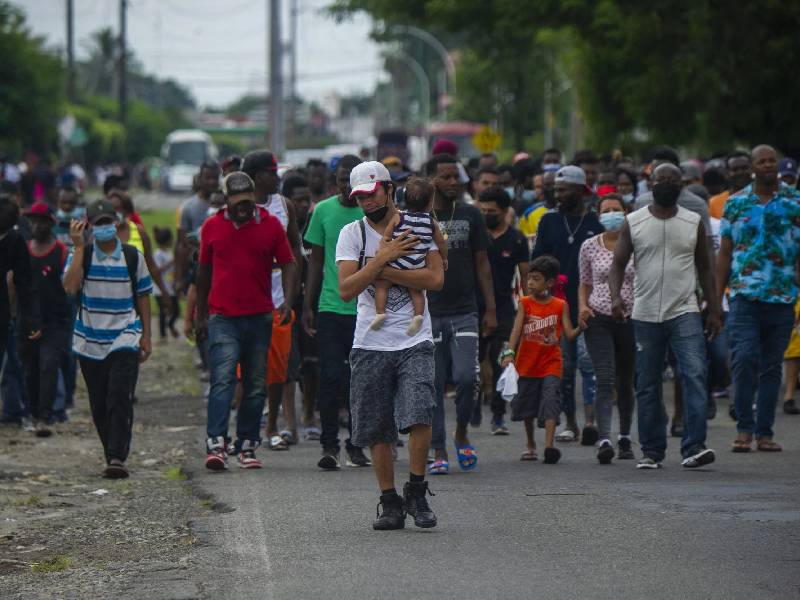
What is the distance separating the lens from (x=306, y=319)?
37.4ft

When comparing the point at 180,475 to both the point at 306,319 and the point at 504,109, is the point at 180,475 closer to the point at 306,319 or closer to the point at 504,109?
the point at 306,319

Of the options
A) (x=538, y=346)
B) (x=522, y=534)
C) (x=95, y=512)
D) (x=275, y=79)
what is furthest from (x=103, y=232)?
(x=275, y=79)

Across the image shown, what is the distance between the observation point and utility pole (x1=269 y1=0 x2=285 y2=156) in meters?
35.2

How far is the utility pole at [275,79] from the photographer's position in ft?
115

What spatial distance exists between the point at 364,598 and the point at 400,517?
5.53 feet

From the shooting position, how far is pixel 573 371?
1255cm

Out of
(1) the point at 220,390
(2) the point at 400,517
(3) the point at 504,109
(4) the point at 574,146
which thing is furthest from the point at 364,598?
(3) the point at 504,109

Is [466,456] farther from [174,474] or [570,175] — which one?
[570,175]

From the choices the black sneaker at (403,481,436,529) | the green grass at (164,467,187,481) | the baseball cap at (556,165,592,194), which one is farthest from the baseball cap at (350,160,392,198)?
the baseball cap at (556,165,592,194)

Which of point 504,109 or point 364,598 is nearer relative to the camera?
point 364,598

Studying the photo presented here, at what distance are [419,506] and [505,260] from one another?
4882 millimetres

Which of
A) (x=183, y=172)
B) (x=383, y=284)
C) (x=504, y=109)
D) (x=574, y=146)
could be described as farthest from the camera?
(x=183, y=172)

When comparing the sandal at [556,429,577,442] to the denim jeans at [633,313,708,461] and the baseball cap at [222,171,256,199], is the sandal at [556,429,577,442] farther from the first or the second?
the baseball cap at [222,171,256,199]

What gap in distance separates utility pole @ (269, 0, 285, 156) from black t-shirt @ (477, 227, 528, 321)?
21247 millimetres
